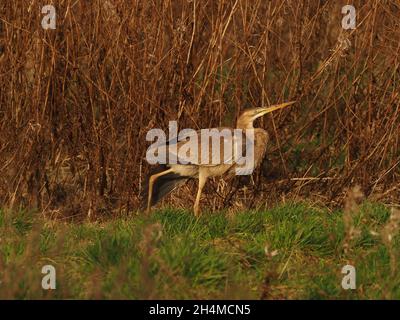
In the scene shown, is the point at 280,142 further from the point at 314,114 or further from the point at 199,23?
the point at 199,23

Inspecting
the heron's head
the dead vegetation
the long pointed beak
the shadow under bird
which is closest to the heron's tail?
the shadow under bird

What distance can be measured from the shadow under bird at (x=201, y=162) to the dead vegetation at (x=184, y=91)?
0.32 meters

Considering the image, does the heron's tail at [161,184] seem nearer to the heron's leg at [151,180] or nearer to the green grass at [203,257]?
the heron's leg at [151,180]

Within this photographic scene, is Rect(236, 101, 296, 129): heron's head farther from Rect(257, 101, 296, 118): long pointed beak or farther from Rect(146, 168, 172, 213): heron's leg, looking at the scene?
Rect(146, 168, 172, 213): heron's leg

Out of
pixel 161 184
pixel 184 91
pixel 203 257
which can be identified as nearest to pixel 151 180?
pixel 161 184

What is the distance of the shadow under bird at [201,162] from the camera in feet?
22.5

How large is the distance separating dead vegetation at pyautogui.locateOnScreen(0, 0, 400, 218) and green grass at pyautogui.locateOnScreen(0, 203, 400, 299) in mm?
1301

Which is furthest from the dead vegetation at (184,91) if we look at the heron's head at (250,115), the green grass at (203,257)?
the green grass at (203,257)

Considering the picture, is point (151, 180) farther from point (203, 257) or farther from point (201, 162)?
point (203, 257)

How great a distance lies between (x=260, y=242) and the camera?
18.5 ft

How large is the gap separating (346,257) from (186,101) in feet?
7.60

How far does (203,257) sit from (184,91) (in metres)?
2.50

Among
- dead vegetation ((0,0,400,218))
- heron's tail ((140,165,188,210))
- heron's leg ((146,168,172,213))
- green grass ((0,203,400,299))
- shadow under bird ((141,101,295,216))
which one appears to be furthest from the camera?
dead vegetation ((0,0,400,218))

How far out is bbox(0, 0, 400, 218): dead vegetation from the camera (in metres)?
7.26
